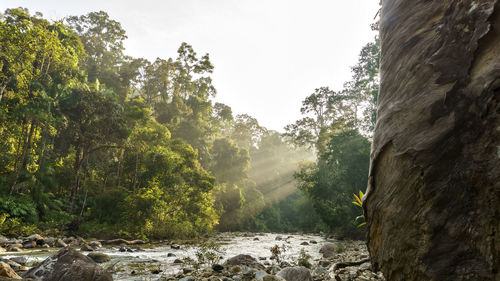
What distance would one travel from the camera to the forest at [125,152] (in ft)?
45.2

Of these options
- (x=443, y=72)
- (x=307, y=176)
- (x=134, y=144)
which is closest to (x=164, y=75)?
(x=134, y=144)

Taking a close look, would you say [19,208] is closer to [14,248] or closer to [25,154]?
[25,154]

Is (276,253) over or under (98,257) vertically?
over

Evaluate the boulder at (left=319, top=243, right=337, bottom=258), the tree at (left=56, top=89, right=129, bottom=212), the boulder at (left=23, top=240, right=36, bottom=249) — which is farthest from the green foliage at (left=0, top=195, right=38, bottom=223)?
the boulder at (left=319, top=243, right=337, bottom=258)

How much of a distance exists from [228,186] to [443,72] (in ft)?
93.2

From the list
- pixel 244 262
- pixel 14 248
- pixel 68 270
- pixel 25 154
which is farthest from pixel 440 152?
pixel 25 154

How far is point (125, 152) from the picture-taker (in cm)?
1948

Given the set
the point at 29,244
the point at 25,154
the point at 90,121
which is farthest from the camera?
the point at 90,121

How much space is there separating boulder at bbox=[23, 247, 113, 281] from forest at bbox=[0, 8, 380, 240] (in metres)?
8.15

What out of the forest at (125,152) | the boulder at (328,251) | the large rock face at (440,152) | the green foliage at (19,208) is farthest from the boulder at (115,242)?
the large rock face at (440,152)

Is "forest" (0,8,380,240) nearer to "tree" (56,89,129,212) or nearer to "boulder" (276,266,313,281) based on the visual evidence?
"tree" (56,89,129,212)

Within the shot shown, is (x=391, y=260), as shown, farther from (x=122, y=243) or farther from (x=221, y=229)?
(x=221, y=229)

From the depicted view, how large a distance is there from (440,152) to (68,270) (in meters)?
5.44

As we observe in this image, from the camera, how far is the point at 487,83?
1.26 metres
